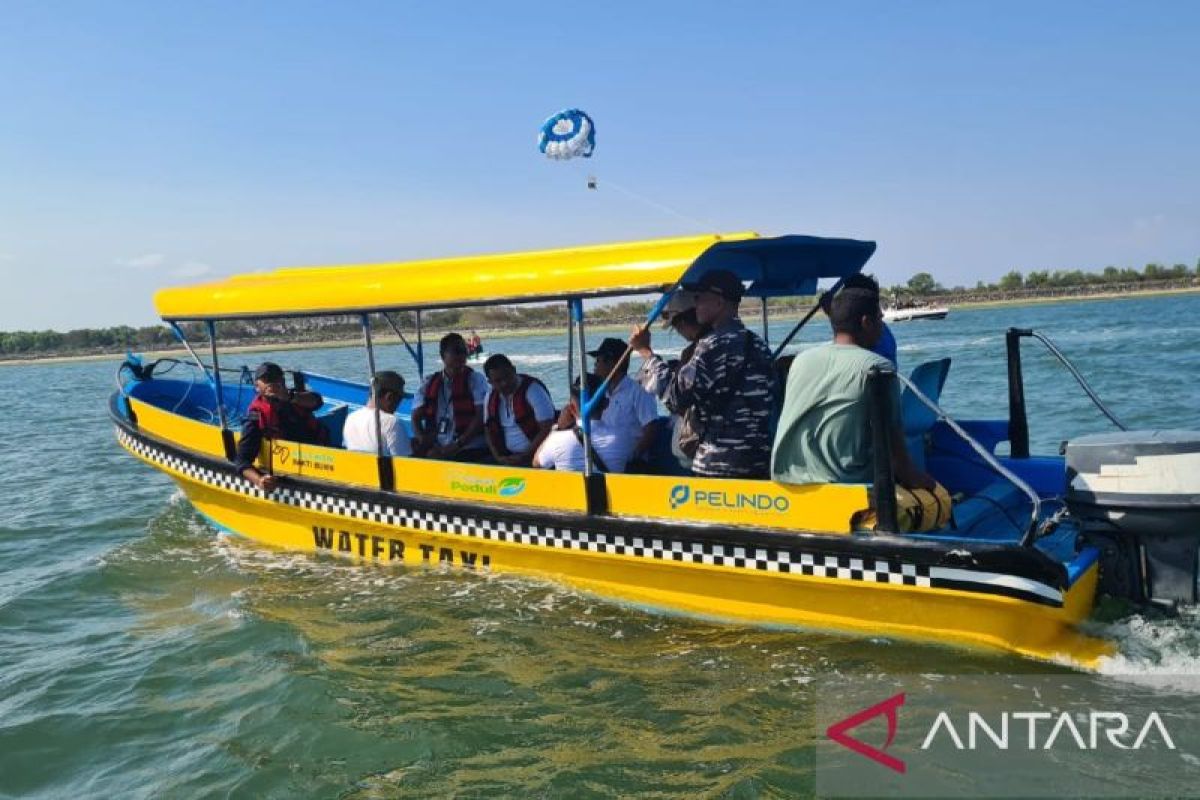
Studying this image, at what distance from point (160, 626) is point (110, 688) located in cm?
108

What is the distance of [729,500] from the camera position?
5145 millimetres

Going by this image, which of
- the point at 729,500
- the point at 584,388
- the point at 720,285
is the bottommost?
the point at 729,500

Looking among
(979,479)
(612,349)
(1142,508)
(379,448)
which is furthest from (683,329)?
(379,448)

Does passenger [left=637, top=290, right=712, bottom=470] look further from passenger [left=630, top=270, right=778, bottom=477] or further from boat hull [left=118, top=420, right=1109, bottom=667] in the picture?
boat hull [left=118, top=420, right=1109, bottom=667]

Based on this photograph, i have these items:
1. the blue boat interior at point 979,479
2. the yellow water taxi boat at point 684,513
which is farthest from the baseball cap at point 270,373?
the blue boat interior at point 979,479

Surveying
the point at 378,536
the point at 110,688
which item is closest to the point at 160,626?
the point at 110,688

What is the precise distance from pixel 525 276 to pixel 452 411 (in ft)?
7.10

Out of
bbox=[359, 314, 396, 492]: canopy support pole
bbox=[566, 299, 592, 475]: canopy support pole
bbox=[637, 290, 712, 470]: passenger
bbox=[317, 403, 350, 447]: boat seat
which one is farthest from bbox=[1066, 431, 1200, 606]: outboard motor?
bbox=[317, 403, 350, 447]: boat seat

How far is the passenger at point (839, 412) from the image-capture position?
462cm

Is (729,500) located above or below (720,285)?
below

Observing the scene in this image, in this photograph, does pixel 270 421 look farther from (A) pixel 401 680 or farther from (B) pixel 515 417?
(A) pixel 401 680

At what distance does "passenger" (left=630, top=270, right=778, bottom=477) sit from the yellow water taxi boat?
0.62 ft

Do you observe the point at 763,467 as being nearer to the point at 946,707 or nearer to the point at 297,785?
the point at 946,707

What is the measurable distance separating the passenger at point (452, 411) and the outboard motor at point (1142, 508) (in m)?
4.51
